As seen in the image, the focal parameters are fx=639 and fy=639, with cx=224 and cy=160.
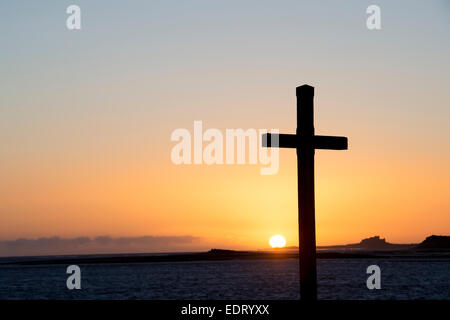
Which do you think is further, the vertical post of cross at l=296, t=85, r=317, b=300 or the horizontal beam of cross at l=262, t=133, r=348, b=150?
the horizontal beam of cross at l=262, t=133, r=348, b=150

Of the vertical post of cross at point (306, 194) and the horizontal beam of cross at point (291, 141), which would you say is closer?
the vertical post of cross at point (306, 194)

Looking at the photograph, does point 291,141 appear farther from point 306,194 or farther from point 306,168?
point 306,194

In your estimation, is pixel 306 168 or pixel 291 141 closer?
pixel 306 168

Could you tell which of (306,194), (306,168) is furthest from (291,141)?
(306,194)

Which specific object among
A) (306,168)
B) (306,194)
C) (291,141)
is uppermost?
(291,141)

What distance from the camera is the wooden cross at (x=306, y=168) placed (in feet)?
25.8

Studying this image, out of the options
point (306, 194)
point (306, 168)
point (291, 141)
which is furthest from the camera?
point (291, 141)

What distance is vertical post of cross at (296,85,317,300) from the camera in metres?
7.84

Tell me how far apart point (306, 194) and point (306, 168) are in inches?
15.5

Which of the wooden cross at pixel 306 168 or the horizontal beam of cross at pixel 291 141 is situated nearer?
the wooden cross at pixel 306 168

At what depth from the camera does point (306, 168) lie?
8.27m
